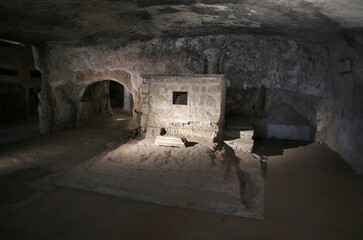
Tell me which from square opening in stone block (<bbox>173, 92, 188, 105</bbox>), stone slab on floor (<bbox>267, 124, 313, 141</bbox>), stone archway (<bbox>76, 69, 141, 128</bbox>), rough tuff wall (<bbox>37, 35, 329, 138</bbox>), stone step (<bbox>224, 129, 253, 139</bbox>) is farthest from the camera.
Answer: stone archway (<bbox>76, 69, 141, 128</bbox>)

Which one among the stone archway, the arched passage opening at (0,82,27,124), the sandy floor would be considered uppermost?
the stone archway

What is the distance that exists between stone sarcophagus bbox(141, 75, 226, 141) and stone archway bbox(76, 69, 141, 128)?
1.85 meters

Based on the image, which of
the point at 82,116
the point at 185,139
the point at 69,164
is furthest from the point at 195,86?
the point at 82,116

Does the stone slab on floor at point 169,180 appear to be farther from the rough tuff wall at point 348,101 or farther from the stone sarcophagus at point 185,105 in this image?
the rough tuff wall at point 348,101

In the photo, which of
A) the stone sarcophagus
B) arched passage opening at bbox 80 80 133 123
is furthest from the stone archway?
the stone sarcophagus

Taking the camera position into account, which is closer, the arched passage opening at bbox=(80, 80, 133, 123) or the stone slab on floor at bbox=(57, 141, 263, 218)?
the stone slab on floor at bbox=(57, 141, 263, 218)

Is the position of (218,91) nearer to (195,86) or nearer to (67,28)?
(195,86)

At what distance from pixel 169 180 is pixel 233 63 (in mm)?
5649

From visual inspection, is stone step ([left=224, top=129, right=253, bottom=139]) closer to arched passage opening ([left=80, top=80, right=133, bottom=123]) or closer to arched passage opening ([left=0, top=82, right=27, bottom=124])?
arched passage opening ([left=80, top=80, right=133, bottom=123])

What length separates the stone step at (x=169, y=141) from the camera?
704cm

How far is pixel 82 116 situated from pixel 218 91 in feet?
21.1

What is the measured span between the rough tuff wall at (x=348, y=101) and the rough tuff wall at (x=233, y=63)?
2.66ft

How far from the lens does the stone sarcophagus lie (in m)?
7.46

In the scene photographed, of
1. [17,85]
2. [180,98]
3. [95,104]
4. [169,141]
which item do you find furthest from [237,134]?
[17,85]
